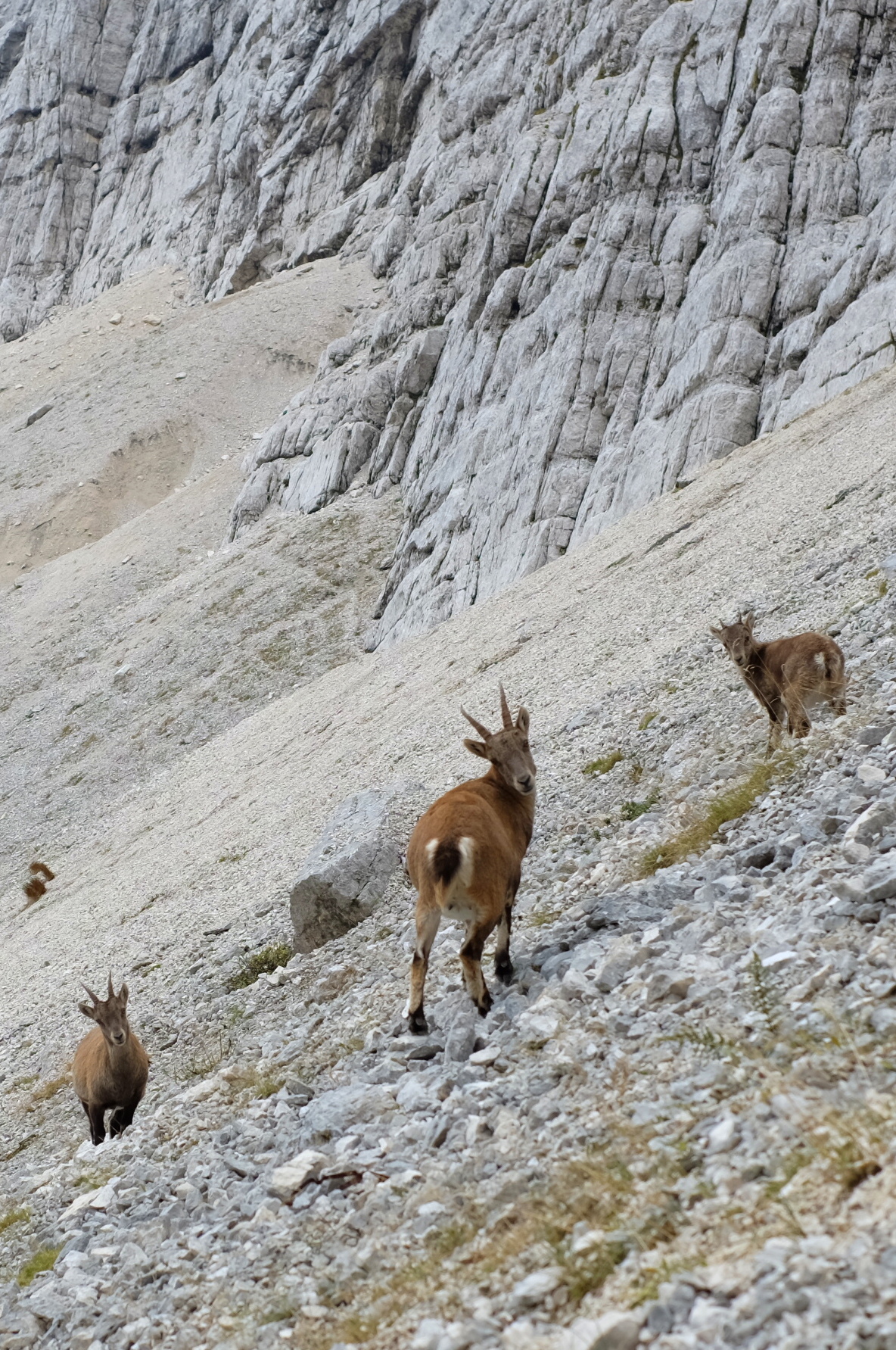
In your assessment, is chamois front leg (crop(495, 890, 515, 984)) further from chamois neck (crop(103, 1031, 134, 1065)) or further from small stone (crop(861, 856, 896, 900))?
chamois neck (crop(103, 1031, 134, 1065))

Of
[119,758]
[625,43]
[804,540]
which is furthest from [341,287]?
[804,540]

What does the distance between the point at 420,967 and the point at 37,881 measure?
97.3 ft

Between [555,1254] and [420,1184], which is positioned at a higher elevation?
[555,1254]

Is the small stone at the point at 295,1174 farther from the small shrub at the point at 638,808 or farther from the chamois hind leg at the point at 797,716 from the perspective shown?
the chamois hind leg at the point at 797,716

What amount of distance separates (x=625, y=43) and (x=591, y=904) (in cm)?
6905

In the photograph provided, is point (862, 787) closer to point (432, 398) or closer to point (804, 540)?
point (804, 540)

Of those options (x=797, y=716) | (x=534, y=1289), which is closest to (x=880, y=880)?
(x=534, y=1289)

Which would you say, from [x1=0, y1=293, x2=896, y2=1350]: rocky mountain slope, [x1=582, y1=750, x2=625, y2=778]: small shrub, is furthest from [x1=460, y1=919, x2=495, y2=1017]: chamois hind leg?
[x1=582, y1=750, x2=625, y2=778]: small shrub

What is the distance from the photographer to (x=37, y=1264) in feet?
27.1

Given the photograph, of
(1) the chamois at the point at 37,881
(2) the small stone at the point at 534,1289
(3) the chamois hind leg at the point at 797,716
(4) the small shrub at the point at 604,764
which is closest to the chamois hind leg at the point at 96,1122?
(4) the small shrub at the point at 604,764

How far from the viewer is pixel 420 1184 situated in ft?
22.3

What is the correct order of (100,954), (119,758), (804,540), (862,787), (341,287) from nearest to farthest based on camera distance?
(862,787), (100,954), (804,540), (119,758), (341,287)

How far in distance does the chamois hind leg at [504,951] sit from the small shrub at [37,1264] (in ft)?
13.8

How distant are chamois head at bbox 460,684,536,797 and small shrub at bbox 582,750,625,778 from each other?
5.00 meters
